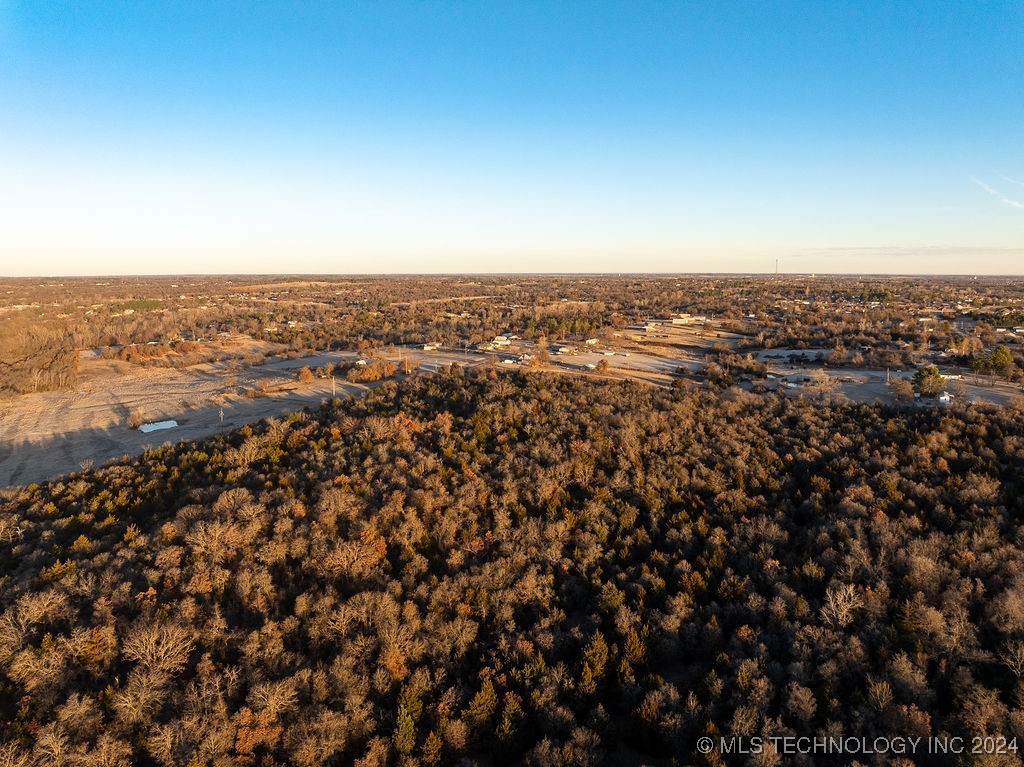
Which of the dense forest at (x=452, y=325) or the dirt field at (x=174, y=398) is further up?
the dense forest at (x=452, y=325)

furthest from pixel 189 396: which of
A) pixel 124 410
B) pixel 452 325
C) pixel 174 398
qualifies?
pixel 452 325

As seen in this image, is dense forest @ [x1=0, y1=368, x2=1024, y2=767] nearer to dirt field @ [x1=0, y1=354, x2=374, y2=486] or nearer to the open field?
A: dirt field @ [x1=0, y1=354, x2=374, y2=486]

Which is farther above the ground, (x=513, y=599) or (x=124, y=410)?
(x=124, y=410)

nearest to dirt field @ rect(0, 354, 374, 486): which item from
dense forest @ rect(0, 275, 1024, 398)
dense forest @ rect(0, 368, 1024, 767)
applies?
dense forest @ rect(0, 275, 1024, 398)

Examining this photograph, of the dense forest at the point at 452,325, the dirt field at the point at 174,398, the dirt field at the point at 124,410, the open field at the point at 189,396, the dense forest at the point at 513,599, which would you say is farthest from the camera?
the dense forest at the point at 452,325

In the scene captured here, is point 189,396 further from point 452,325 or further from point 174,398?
point 452,325

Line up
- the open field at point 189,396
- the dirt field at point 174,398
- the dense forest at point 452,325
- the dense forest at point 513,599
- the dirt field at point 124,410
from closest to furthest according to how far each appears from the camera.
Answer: the dense forest at point 513,599 → the dirt field at point 124,410 → the dirt field at point 174,398 → the open field at point 189,396 → the dense forest at point 452,325

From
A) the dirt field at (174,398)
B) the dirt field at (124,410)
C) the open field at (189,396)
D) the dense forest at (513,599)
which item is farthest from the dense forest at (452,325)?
the dense forest at (513,599)

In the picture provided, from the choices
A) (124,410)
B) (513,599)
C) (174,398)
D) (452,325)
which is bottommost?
(513,599)

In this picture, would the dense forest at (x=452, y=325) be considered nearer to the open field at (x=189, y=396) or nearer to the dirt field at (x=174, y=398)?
the open field at (x=189, y=396)
